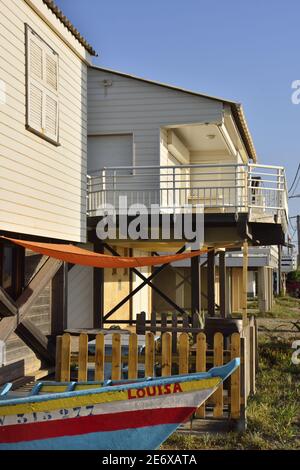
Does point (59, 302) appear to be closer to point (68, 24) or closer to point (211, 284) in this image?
point (68, 24)

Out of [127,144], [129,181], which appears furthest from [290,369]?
[127,144]

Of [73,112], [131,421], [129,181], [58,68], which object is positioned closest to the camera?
[131,421]

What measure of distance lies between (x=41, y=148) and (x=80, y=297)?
7.57 metres

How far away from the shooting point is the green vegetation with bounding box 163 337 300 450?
24.7 ft

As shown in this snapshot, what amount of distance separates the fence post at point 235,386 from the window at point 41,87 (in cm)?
532

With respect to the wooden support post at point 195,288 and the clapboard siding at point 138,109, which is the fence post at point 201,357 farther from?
the clapboard siding at point 138,109

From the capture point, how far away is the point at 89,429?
620 cm

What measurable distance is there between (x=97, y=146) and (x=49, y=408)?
11.9m

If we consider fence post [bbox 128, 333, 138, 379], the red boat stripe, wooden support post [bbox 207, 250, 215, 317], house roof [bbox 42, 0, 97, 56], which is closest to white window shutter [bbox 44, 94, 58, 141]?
house roof [bbox 42, 0, 97, 56]

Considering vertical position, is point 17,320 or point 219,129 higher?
point 219,129

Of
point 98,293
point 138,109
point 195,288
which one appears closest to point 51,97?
point 138,109

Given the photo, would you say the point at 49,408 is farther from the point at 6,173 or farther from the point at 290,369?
the point at 290,369

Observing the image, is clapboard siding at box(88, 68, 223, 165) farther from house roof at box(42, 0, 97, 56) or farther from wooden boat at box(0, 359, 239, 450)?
wooden boat at box(0, 359, 239, 450)

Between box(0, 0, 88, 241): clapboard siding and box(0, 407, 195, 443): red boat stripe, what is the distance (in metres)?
4.07
